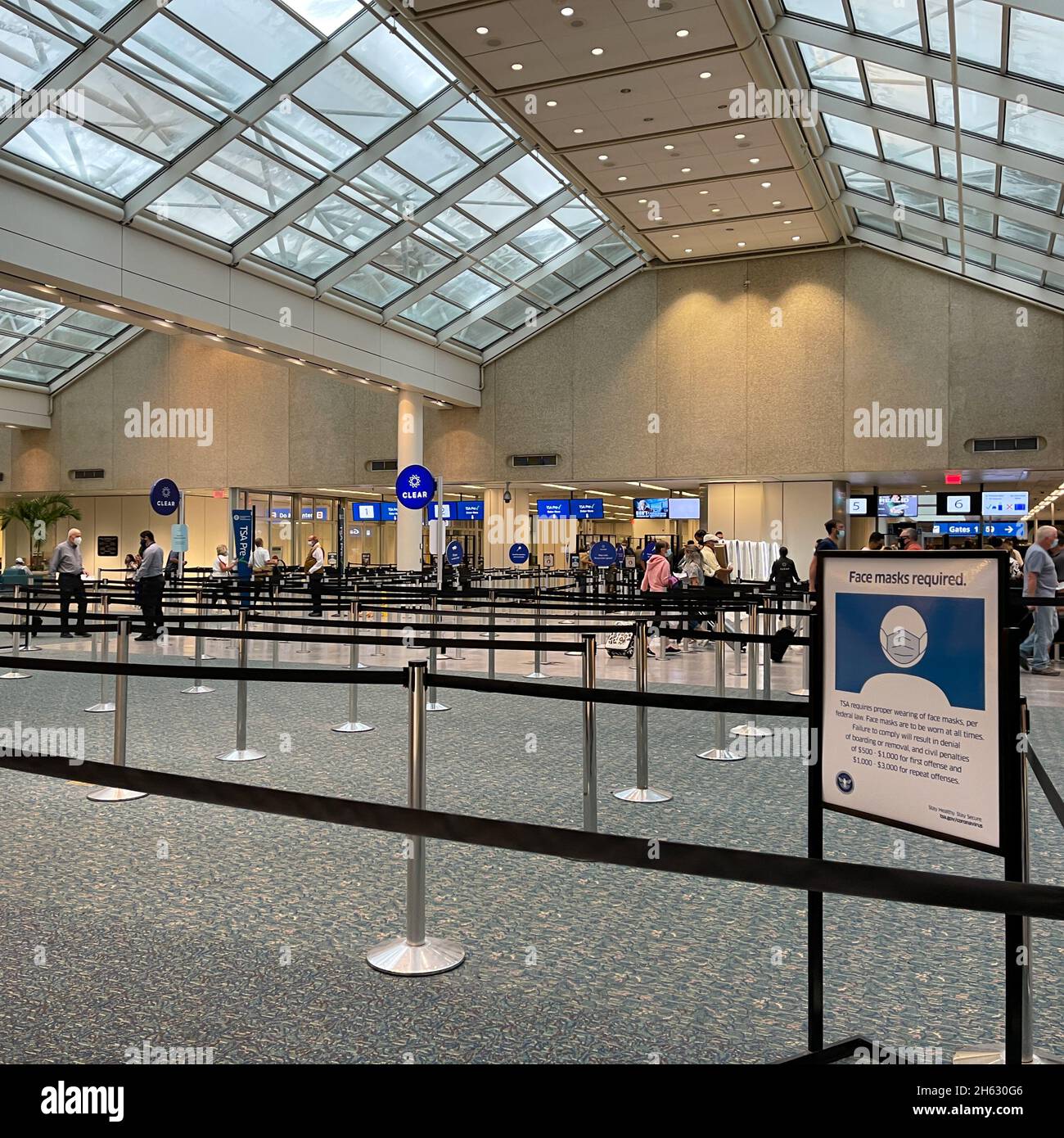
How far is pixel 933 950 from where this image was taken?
3.83 m

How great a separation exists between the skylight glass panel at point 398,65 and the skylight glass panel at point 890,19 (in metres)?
7.45

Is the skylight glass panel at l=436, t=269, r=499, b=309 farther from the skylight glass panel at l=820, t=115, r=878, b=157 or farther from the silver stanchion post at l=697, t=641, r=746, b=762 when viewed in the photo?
the silver stanchion post at l=697, t=641, r=746, b=762

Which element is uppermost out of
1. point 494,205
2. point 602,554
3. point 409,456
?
point 494,205

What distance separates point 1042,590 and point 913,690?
456 inches

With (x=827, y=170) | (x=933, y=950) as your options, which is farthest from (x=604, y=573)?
(x=933, y=950)

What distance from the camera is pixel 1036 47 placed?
1348 centimetres

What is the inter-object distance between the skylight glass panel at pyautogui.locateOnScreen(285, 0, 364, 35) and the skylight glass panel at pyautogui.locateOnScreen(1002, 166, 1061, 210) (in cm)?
1141

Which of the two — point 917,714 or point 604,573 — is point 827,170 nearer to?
point 604,573

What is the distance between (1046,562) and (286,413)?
85.7 ft

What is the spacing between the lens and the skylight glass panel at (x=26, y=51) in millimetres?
15078

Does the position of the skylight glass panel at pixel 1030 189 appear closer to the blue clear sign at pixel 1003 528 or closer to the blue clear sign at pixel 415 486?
the blue clear sign at pixel 415 486

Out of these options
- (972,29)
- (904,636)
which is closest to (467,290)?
(972,29)

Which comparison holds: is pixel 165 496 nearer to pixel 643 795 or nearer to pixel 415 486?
pixel 415 486

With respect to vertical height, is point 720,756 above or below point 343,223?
below
